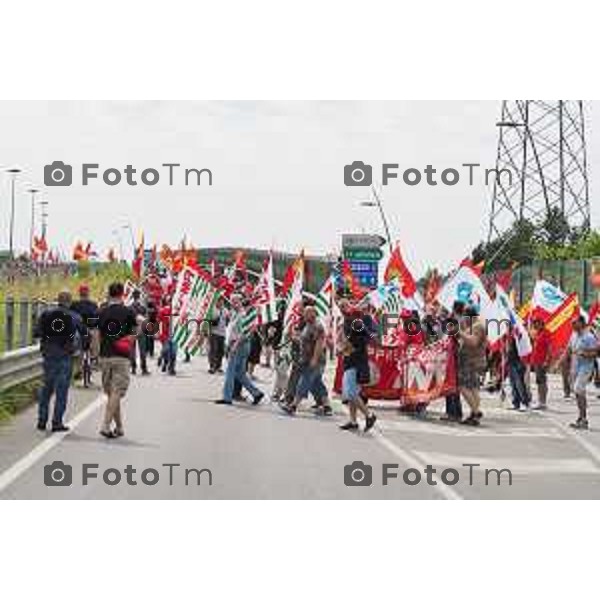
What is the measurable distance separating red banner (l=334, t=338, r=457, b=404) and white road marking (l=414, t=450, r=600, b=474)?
13.7 feet

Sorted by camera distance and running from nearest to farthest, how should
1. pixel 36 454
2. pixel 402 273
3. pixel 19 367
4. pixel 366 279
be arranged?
1. pixel 36 454
2. pixel 19 367
3. pixel 402 273
4. pixel 366 279

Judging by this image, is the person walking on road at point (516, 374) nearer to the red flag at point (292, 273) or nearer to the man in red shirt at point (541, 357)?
the man in red shirt at point (541, 357)

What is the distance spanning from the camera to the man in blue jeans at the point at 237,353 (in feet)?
65.4

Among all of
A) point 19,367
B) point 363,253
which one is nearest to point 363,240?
point 363,253

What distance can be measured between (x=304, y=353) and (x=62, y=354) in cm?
456

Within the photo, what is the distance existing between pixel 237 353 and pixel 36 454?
7.01 meters

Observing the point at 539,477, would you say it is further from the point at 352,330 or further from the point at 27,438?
the point at 27,438

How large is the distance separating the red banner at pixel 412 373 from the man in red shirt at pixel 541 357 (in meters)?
2.76

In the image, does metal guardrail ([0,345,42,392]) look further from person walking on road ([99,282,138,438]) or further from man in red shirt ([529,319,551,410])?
man in red shirt ([529,319,551,410])

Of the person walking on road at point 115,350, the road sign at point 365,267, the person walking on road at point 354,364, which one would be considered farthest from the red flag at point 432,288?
the road sign at point 365,267

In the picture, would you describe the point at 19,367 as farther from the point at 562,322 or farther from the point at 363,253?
the point at 363,253

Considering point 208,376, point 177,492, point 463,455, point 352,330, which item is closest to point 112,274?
point 208,376

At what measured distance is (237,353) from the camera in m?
19.9

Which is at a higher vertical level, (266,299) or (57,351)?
(266,299)
